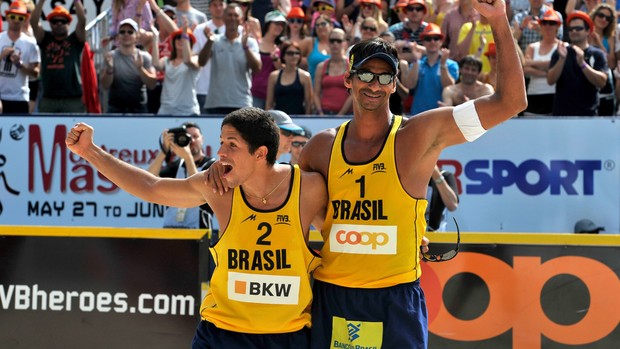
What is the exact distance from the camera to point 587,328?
6613mm

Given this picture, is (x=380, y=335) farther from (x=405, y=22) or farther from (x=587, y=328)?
(x=405, y=22)

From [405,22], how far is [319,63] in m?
1.25

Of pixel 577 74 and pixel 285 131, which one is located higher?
pixel 577 74

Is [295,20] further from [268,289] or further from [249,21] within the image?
[268,289]

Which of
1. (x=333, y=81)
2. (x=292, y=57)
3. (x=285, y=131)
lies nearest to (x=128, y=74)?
(x=292, y=57)

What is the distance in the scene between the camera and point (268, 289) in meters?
4.63

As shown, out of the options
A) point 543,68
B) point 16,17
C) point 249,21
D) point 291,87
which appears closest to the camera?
point 543,68

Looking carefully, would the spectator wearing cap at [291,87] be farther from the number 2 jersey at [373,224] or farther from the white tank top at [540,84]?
the number 2 jersey at [373,224]

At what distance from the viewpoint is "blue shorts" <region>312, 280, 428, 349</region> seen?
4.67 m

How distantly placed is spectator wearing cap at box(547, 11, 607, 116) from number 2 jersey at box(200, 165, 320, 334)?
684 cm

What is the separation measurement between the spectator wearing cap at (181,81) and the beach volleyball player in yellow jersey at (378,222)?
23.1 ft

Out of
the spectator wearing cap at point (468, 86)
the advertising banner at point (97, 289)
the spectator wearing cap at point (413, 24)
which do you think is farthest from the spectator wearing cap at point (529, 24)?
the advertising banner at point (97, 289)

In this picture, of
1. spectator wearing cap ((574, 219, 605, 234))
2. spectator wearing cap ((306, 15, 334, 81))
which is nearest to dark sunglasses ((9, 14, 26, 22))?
spectator wearing cap ((306, 15, 334, 81))

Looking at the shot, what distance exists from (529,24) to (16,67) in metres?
6.26
